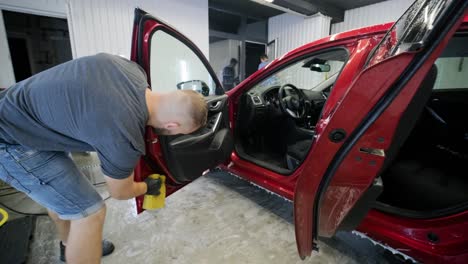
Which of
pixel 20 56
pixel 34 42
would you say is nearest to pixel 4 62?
pixel 20 56

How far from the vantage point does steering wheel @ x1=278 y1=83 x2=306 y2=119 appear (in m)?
1.88

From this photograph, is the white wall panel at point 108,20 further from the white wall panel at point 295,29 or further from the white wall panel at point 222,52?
the white wall panel at point 222,52

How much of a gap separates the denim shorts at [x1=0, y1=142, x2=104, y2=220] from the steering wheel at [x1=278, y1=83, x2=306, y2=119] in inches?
58.6

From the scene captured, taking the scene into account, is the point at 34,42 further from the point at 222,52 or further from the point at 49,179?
the point at 49,179

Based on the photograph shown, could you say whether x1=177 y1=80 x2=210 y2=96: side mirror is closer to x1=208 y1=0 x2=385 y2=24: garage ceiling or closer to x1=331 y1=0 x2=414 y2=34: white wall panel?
x1=208 y1=0 x2=385 y2=24: garage ceiling

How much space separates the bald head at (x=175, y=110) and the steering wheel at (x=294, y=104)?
3.56 ft

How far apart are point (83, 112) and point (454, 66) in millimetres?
2407

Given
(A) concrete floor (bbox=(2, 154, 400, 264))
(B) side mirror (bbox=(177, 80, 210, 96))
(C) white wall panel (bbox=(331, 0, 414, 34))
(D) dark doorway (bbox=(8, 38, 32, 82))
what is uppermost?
(C) white wall panel (bbox=(331, 0, 414, 34))

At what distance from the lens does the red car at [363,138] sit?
0.70 metres

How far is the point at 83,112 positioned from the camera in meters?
0.82

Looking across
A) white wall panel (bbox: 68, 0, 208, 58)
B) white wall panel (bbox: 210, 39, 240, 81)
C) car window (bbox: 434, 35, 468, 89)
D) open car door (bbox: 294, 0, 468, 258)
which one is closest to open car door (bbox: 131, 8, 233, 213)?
open car door (bbox: 294, 0, 468, 258)

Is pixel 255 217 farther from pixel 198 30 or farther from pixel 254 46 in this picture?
pixel 254 46

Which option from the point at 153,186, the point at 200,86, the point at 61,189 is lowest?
the point at 153,186

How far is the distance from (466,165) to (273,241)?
1.39 m
